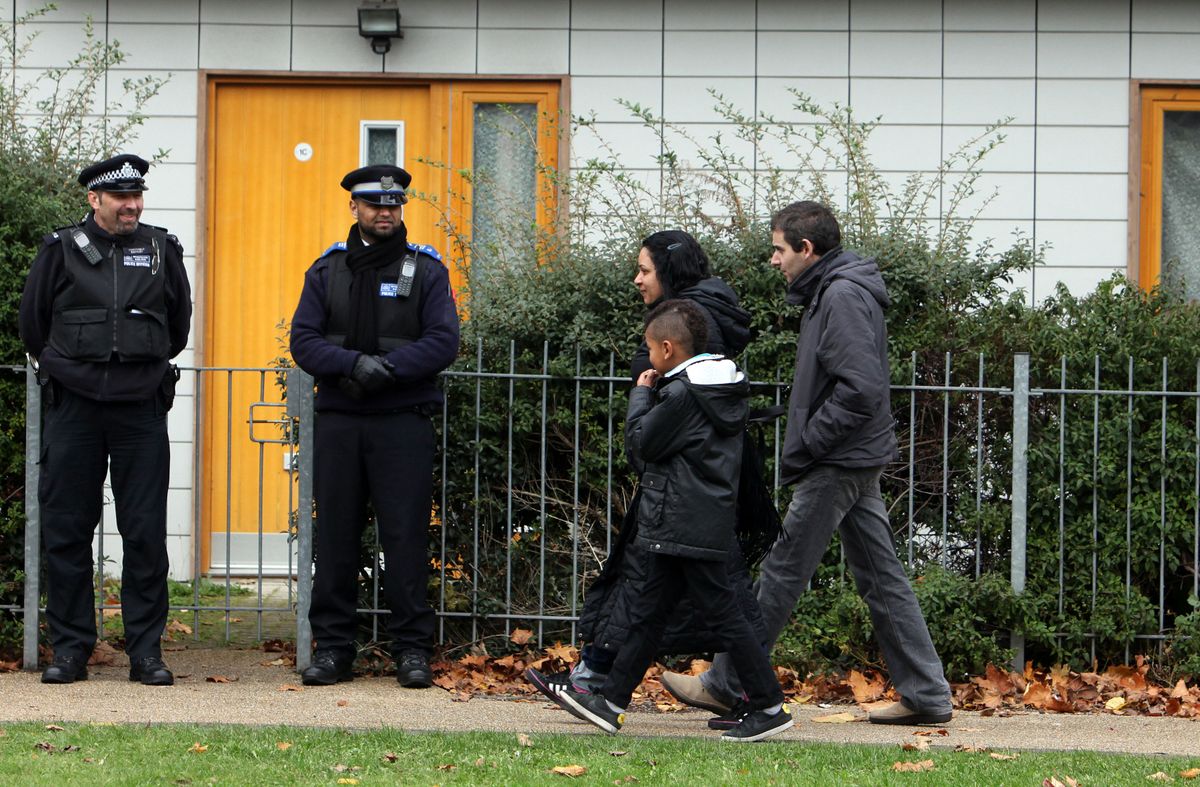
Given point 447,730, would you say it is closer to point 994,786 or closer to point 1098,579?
point 994,786

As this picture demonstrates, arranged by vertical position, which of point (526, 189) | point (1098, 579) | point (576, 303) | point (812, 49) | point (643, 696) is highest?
point (812, 49)

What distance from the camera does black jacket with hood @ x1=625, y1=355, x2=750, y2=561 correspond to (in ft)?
18.5

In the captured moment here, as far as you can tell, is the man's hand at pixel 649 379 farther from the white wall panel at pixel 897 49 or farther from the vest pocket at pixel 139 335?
the white wall panel at pixel 897 49

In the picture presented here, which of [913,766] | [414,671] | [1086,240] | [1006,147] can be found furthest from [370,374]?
[1086,240]

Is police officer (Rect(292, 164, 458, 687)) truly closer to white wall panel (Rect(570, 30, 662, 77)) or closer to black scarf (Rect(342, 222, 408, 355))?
black scarf (Rect(342, 222, 408, 355))

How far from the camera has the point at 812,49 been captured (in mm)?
9930

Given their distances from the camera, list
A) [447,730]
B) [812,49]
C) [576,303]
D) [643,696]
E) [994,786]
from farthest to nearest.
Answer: [812,49] < [576,303] < [643,696] < [447,730] < [994,786]

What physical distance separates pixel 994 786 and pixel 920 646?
4.02 ft

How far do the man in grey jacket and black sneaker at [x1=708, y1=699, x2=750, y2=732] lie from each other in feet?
0.07

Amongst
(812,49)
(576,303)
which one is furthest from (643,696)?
(812,49)

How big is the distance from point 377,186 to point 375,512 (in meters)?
1.35

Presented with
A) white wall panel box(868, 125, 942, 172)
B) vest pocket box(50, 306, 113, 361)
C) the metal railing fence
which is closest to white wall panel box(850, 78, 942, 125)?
white wall panel box(868, 125, 942, 172)

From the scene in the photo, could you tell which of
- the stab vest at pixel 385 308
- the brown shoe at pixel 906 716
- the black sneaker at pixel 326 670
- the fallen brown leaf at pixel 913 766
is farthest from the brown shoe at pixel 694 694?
the stab vest at pixel 385 308

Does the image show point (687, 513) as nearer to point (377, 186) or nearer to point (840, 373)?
point (840, 373)
